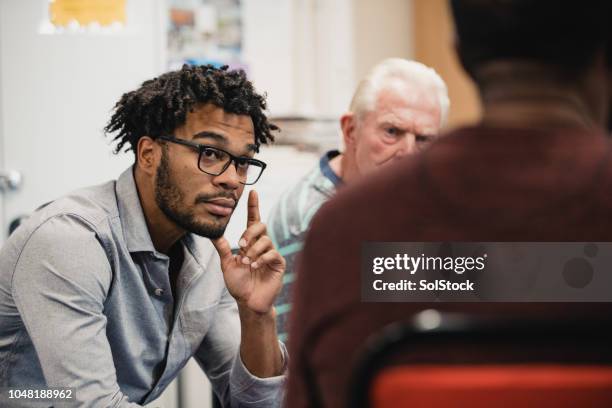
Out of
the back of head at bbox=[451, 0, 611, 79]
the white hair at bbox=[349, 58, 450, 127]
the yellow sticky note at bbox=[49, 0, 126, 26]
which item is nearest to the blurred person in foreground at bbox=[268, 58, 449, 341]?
the white hair at bbox=[349, 58, 450, 127]

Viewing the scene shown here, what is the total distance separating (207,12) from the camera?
242 centimetres

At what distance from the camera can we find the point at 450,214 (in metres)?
0.57

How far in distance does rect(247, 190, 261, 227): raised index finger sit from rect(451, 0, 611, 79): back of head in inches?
31.2

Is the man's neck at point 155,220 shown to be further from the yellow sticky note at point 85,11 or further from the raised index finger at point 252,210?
the yellow sticky note at point 85,11

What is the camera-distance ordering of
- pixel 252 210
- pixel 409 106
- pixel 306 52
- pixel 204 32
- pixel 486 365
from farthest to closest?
pixel 306 52 < pixel 204 32 < pixel 409 106 < pixel 252 210 < pixel 486 365

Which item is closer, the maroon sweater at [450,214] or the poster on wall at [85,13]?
the maroon sweater at [450,214]

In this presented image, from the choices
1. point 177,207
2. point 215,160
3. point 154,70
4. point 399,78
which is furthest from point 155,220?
point 154,70

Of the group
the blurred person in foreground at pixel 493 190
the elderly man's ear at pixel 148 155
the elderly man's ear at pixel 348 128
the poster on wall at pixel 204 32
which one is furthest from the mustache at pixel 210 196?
the poster on wall at pixel 204 32

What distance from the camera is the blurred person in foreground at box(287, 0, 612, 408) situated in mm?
560

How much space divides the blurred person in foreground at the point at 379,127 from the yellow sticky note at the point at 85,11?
640 millimetres

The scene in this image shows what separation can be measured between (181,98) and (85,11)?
552mm

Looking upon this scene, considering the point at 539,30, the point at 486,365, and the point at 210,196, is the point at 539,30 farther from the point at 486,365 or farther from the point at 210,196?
the point at 210,196

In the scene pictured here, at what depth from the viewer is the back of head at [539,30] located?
0.59m

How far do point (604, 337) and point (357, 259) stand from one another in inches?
7.4
